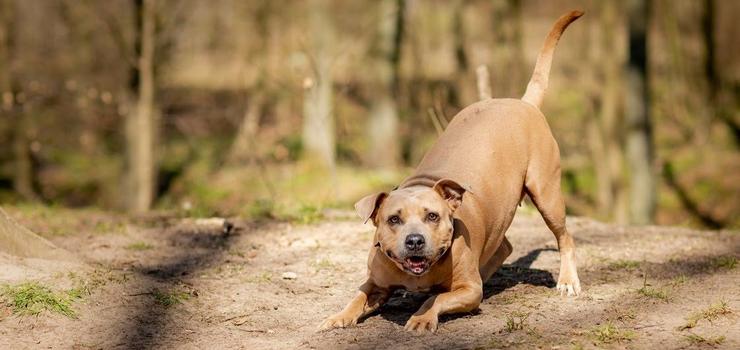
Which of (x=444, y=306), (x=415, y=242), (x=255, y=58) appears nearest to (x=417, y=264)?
(x=415, y=242)

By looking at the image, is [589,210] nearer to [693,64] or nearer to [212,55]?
[693,64]

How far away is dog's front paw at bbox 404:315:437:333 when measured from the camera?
482 cm

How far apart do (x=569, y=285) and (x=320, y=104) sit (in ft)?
37.0

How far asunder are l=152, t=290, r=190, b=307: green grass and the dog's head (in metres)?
1.45

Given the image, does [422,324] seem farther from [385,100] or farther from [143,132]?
[385,100]

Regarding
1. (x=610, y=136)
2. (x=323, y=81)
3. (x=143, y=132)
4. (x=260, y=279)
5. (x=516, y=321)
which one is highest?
(x=323, y=81)

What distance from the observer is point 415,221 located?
195 inches

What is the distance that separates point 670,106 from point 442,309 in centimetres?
1742

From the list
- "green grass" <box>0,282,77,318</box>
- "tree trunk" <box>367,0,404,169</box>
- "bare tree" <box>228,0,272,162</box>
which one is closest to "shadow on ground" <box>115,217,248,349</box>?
"green grass" <box>0,282,77,318</box>

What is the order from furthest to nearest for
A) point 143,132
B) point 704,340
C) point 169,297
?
Answer: point 143,132 < point 169,297 < point 704,340

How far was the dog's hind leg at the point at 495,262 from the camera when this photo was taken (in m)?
6.09

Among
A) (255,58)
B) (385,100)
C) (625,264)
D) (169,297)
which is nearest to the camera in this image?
(169,297)

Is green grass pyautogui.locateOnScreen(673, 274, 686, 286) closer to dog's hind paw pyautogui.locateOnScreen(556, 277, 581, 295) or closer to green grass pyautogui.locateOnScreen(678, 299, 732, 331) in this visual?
dog's hind paw pyautogui.locateOnScreen(556, 277, 581, 295)

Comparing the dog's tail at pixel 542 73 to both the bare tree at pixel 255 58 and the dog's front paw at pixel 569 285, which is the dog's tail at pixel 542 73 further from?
the bare tree at pixel 255 58
